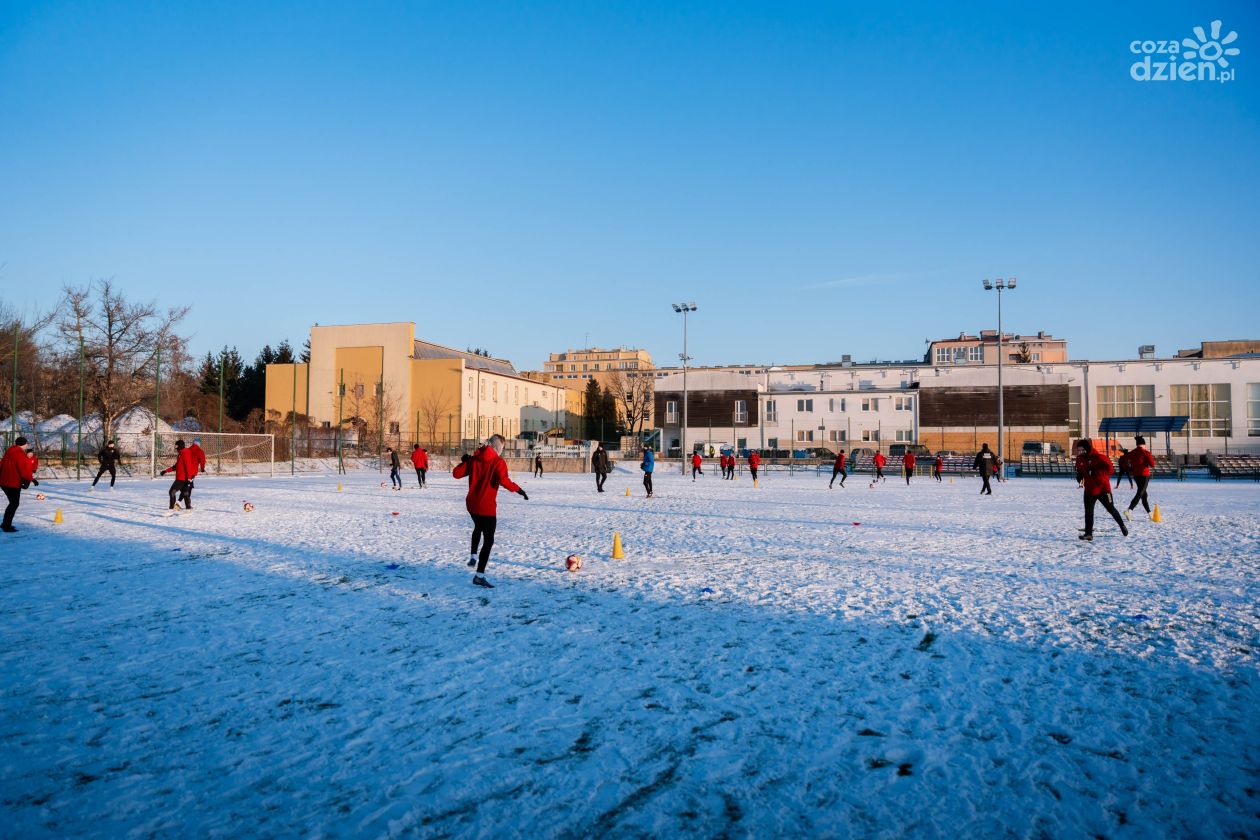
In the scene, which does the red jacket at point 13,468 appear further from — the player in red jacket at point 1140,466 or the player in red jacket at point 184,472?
the player in red jacket at point 1140,466

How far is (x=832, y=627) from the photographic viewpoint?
22.7ft

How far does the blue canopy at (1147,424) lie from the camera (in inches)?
1650

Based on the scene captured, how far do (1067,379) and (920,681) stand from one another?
69.4 metres

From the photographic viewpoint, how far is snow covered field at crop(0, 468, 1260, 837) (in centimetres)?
358

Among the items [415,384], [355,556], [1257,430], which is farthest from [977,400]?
[355,556]

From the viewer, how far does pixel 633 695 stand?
5.12 m

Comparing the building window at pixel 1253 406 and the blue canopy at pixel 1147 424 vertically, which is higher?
the building window at pixel 1253 406

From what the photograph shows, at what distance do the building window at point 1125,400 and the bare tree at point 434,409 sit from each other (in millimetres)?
58078

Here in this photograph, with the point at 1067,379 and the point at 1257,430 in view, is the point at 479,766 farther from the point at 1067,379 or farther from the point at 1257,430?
the point at 1257,430

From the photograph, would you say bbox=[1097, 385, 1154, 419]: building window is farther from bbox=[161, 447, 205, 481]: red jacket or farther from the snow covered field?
bbox=[161, 447, 205, 481]: red jacket

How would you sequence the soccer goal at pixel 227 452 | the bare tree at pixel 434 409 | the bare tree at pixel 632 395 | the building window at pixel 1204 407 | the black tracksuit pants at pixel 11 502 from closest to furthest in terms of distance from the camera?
the black tracksuit pants at pixel 11 502 → the soccer goal at pixel 227 452 → the building window at pixel 1204 407 → the bare tree at pixel 434 409 → the bare tree at pixel 632 395

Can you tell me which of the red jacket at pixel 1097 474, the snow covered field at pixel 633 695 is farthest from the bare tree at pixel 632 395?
the snow covered field at pixel 633 695

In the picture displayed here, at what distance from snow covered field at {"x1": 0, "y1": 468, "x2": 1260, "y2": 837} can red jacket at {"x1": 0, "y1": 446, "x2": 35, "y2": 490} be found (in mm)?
3521

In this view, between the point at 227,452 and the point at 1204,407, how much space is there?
73193 millimetres
